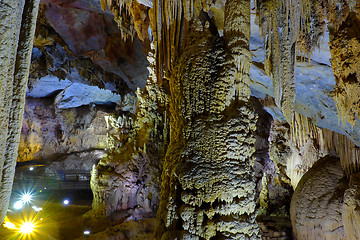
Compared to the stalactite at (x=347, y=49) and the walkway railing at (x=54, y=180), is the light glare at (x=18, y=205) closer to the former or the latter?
the walkway railing at (x=54, y=180)

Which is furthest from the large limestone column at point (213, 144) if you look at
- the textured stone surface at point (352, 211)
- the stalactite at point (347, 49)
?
the textured stone surface at point (352, 211)

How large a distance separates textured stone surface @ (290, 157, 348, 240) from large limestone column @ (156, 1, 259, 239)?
2.88 meters

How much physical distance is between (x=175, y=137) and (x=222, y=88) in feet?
3.00

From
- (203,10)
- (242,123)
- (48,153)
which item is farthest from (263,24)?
(48,153)

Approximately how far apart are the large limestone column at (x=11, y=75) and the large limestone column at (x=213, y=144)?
1.97 metres

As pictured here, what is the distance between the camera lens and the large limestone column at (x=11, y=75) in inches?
49.0

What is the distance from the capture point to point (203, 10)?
3.66 meters

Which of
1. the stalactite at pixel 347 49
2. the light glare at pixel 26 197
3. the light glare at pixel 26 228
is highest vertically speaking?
the stalactite at pixel 347 49

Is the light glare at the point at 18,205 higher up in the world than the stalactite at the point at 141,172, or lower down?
lower down

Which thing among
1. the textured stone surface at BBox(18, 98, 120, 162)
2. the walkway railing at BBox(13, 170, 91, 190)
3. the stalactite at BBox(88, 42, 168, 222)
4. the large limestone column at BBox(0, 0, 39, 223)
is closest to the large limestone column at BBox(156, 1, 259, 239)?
the large limestone column at BBox(0, 0, 39, 223)

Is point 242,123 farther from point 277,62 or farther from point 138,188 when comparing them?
point 138,188

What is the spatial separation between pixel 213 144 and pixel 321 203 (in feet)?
11.3

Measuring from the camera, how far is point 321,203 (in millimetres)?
5184

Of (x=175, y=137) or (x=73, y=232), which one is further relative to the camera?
(x=73, y=232)
